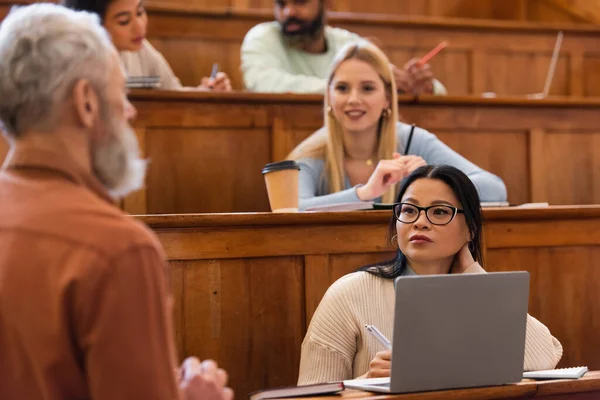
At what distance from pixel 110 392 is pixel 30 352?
0.09m

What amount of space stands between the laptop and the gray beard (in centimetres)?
47

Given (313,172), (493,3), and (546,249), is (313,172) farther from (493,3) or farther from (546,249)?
(493,3)

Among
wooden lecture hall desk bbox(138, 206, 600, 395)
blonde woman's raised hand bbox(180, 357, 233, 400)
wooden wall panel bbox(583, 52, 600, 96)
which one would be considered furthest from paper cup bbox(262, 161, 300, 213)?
wooden wall panel bbox(583, 52, 600, 96)

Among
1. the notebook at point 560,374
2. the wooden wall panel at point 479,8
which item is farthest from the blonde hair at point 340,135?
the wooden wall panel at point 479,8

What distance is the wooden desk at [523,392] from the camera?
4.60ft

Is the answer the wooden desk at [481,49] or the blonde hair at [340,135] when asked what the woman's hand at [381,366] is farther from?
the wooden desk at [481,49]

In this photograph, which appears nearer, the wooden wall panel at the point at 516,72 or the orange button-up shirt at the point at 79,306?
the orange button-up shirt at the point at 79,306

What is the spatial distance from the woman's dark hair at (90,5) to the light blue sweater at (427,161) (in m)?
0.83

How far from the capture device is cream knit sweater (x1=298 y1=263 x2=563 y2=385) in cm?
181

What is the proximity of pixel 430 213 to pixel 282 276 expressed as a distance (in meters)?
0.36

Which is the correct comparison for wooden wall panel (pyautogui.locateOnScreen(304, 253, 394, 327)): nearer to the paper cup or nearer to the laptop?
Answer: the paper cup

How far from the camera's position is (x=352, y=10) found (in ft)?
15.1

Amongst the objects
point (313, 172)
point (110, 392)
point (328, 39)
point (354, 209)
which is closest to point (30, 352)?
point (110, 392)

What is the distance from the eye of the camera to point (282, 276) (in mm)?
2018
